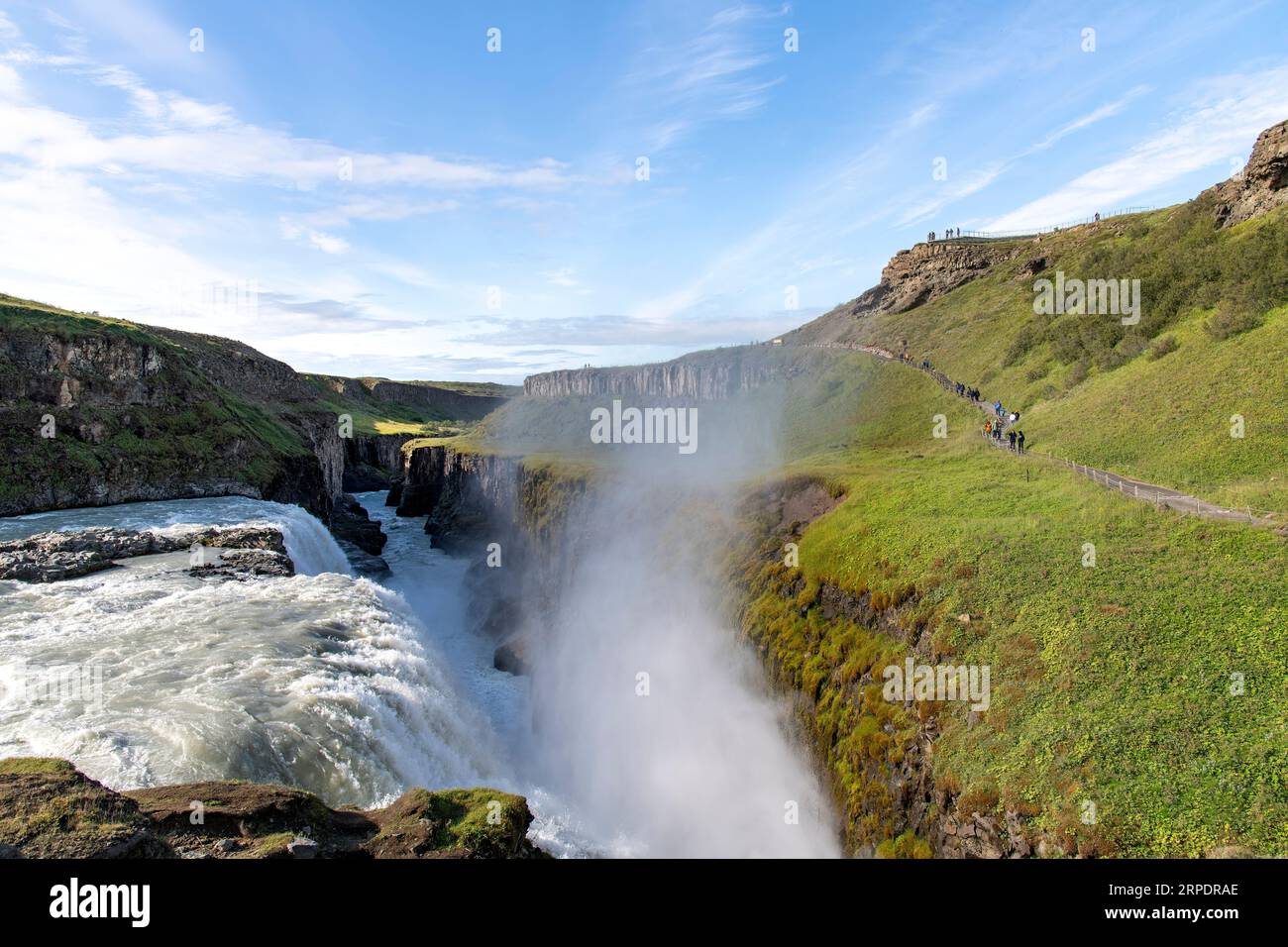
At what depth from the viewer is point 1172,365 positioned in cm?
3356

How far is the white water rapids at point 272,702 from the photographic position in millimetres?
15539

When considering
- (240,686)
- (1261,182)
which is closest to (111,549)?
(240,686)

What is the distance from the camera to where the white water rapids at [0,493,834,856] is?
15.5 metres

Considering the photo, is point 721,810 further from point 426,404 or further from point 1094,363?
point 426,404

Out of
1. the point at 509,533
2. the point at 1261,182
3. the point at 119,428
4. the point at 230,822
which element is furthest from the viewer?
the point at 509,533

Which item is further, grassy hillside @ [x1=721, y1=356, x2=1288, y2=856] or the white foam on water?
the white foam on water
